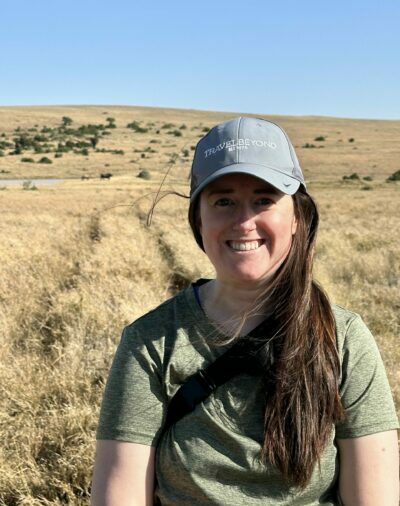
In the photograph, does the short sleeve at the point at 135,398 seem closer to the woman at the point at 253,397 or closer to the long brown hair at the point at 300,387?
the woman at the point at 253,397

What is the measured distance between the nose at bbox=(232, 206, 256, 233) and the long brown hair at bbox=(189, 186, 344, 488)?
232mm

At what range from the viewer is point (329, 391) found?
1.68m

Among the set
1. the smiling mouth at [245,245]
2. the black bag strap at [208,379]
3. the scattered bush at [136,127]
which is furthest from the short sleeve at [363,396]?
the scattered bush at [136,127]

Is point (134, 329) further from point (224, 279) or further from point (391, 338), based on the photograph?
point (391, 338)

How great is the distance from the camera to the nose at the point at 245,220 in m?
1.79

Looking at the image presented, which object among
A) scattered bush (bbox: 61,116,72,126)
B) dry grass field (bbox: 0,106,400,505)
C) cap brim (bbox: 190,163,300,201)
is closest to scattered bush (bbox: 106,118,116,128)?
scattered bush (bbox: 61,116,72,126)

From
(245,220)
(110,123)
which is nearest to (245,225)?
(245,220)

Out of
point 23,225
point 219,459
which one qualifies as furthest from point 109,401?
point 23,225

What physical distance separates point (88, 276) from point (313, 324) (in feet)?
16.8

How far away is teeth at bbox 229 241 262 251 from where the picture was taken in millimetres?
1793

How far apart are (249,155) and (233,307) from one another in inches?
18.0

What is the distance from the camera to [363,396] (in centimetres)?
169

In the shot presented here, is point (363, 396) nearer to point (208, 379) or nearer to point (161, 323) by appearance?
point (208, 379)

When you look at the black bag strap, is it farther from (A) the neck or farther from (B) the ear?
(B) the ear
